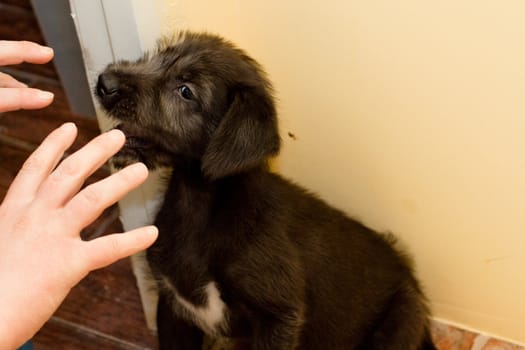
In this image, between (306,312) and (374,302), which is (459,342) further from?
(306,312)

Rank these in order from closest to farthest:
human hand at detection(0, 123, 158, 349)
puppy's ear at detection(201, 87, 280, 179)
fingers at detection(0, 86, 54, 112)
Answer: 1. human hand at detection(0, 123, 158, 349)
2. fingers at detection(0, 86, 54, 112)
3. puppy's ear at detection(201, 87, 280, 179)

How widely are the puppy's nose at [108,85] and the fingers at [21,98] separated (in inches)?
12.3

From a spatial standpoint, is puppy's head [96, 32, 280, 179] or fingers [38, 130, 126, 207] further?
puppy's head [96, 32, 280, 179]

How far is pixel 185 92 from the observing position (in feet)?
4.72

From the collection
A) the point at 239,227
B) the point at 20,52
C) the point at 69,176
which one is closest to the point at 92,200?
the point at 69,176

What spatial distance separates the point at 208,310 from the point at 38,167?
755 mm

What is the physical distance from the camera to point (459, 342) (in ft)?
6.44

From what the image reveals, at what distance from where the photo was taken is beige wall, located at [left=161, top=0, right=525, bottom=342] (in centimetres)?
145

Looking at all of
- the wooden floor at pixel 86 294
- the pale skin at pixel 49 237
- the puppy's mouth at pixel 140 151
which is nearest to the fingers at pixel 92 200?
the pale skin at pixel 49 237

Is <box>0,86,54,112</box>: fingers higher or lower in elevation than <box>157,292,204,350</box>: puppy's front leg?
higher

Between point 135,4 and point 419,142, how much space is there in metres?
0.74

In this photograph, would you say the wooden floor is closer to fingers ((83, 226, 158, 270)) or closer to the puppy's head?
the puppy's head

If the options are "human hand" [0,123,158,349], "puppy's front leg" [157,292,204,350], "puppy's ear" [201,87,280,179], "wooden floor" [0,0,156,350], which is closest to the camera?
"human hand" [0,123,158,349]

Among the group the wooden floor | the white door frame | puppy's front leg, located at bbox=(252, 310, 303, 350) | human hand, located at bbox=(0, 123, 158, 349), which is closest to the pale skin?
human hand, located at bbox=(0, 123, 158, 349)
